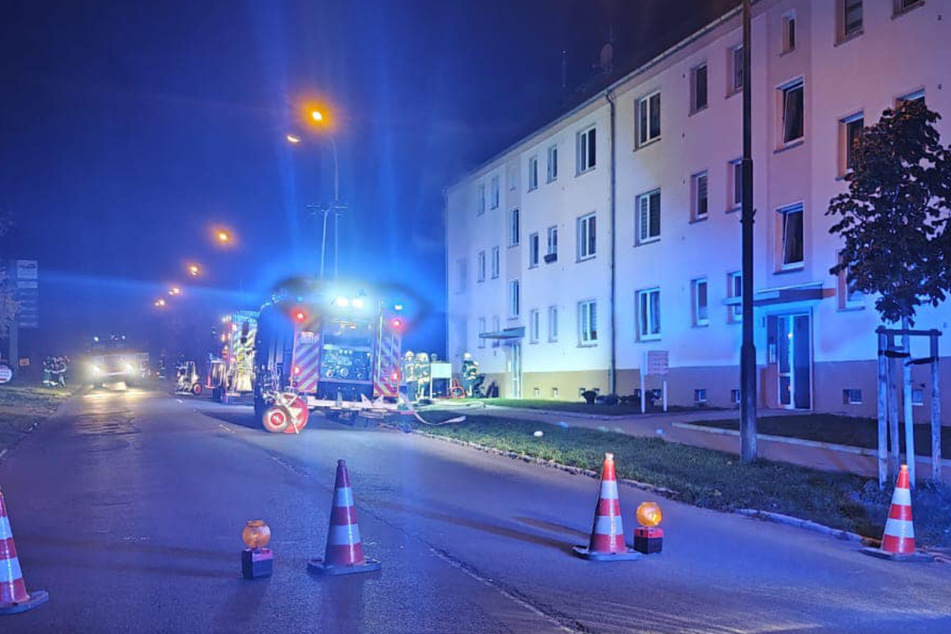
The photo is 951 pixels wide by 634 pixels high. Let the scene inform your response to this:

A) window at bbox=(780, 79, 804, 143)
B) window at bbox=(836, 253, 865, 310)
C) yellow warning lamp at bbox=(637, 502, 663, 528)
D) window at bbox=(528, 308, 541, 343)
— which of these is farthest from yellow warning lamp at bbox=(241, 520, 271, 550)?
window at bbox=(528, 308, 541, 343)

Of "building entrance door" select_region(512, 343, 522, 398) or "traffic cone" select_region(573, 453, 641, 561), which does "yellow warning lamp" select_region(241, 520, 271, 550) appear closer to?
"traffic cone" select_region(573, 453, 641, 561)

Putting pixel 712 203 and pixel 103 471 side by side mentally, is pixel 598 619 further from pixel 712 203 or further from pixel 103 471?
pixel 712 203

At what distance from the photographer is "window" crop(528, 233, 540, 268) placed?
35.6 meters

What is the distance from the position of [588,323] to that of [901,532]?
23299 millimetres

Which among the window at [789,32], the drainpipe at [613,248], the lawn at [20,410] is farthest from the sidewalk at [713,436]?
the lawn at [20,410]

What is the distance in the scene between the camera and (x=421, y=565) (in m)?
7.49

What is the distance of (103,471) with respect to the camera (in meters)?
13.8

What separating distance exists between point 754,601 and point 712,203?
19311 mm

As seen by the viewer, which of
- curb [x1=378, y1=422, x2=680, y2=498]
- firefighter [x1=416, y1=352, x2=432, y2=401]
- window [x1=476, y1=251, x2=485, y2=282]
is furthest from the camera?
window [x1=476, y1=251, x2=485, y2=282]

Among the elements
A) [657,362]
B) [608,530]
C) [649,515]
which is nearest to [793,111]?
[657,362]

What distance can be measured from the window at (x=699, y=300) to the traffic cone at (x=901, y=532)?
1688 cm

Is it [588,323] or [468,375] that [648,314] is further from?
[468,375]

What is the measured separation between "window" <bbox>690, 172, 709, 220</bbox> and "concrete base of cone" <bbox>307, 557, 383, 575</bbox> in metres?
19.9

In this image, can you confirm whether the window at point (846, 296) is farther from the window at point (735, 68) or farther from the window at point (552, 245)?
the window at point (552, 245)
